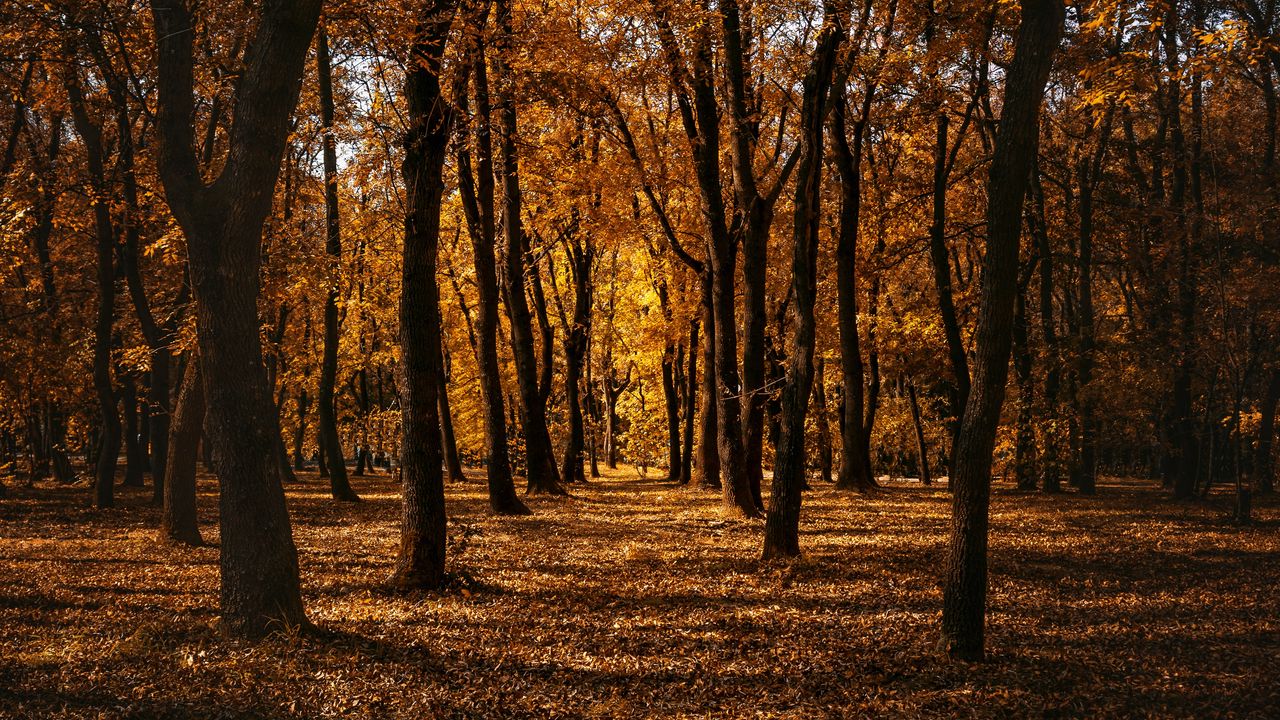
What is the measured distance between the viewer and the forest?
6934mm

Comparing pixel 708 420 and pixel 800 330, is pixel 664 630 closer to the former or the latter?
pixel 800 330

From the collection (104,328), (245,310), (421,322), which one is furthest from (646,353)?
(245,310)

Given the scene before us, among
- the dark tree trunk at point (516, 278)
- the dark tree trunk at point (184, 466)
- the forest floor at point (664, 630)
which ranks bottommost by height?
the forest floor at point (664, 630)

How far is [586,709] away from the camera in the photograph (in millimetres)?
6223

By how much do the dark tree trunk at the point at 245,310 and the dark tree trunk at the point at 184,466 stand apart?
642cm

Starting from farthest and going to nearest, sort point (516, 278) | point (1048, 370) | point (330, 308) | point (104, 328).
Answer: point (1048, 370)
point (330, 308)
point (104, 328)
point (516, 278)

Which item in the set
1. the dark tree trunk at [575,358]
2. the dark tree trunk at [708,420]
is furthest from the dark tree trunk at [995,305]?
the dark tree trunk at [575,358]

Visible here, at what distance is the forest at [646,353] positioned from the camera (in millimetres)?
6934

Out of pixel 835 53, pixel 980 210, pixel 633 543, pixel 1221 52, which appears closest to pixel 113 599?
pixel 633 543

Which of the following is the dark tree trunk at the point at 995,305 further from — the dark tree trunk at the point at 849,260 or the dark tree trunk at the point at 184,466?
the dark tree trunk at the point at 849,260

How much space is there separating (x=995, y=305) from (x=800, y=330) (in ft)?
15.8

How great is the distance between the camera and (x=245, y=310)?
25.0ft

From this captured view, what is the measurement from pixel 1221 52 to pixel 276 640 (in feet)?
40.9

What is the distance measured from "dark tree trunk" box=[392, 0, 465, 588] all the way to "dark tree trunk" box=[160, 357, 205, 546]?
5247 mm
